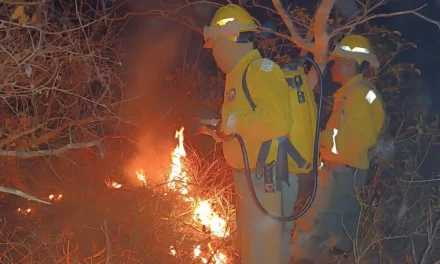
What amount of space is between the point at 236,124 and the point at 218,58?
560 millimetres


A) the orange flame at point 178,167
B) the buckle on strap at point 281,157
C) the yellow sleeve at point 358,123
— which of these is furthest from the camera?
the orange flame at point 178,167

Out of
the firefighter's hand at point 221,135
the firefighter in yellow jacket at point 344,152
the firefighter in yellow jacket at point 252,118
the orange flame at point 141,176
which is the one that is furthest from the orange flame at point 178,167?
the firefighter's hand at point 221,135

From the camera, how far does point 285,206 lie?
3668mm

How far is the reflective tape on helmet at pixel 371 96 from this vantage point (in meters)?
4.29

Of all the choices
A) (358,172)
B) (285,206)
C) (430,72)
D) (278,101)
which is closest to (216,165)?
(358,172)

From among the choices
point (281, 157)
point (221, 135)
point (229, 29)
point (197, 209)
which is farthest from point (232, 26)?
point (197, 209)

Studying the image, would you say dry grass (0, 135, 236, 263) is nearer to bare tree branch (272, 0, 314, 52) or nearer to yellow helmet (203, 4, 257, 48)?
bare tree branch (272, 0, 314, 52)

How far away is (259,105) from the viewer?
127 inches

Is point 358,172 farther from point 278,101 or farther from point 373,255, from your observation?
point 278,101

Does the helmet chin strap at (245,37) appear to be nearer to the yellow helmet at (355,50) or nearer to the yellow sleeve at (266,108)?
the yellow sleeve at (266,108)

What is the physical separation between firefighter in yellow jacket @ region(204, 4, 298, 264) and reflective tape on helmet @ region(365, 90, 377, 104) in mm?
1161

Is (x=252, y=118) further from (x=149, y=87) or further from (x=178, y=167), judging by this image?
(x=149, y=87)

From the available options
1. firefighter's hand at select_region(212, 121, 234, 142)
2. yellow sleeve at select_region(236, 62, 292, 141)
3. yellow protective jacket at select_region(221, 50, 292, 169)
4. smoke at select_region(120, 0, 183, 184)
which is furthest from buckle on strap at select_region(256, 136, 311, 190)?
smoke at select_region(120, 0, 183, 184)

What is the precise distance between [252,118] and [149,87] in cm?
581
